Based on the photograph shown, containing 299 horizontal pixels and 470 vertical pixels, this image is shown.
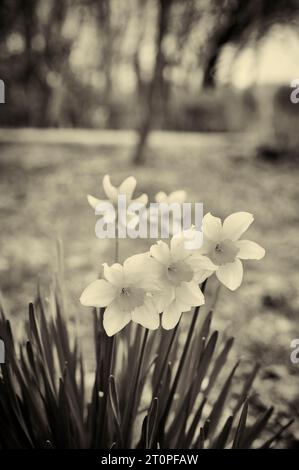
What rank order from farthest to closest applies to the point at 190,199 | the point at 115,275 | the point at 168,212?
the point at 190,199, the point at 168,212, the point at 115,275

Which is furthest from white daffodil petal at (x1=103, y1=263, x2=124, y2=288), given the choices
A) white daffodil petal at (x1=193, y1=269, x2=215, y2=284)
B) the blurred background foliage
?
the blurred background foliage

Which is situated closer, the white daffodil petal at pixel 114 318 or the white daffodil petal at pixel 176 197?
the white daffodil petal at pixel 114 318

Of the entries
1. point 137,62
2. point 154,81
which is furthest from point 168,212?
point 137,62

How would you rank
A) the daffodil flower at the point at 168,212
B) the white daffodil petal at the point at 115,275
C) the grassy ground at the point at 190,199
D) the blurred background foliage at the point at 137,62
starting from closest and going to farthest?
the white daffodil petal at the point at 115,275
the daffodil flower at the point at 168,212
the grassy ground at the point at 190,199
the blurred background foliage at the point at 137,62

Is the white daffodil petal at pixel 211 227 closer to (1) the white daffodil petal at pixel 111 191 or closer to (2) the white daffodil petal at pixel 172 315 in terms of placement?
(2) the white daffodil petal at pixel 172 315

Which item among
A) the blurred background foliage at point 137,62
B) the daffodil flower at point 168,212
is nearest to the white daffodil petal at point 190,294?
the daffodil flower at point 168,212

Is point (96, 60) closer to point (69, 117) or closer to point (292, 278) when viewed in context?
point (69, 117)

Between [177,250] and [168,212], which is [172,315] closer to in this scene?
[177,250]
